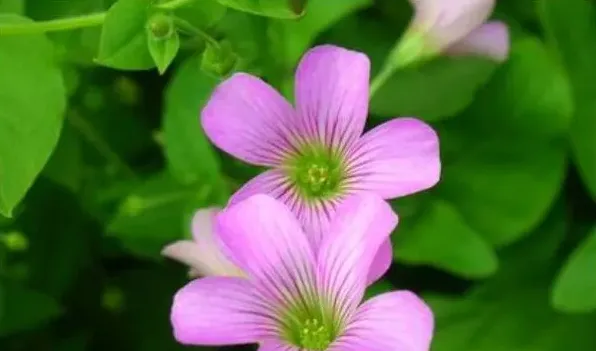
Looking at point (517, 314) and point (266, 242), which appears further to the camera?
point (517, 314)

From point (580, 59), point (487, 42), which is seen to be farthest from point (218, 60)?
point (580, 59)

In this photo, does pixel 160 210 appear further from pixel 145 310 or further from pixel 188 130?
pixel 145 310

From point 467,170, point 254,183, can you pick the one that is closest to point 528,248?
point 467,170

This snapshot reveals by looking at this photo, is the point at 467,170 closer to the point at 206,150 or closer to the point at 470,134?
the point at 470,134

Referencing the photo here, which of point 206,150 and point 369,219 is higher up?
point 369,219

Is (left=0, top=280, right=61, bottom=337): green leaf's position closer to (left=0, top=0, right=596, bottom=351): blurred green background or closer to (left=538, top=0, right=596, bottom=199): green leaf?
(left=0, top=0, right=596, bottom=351): blurred green background

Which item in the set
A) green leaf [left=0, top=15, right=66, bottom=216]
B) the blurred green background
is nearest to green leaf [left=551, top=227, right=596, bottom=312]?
the blurred green background

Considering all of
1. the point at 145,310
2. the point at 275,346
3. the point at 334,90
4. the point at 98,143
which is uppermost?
the point at 334,90
